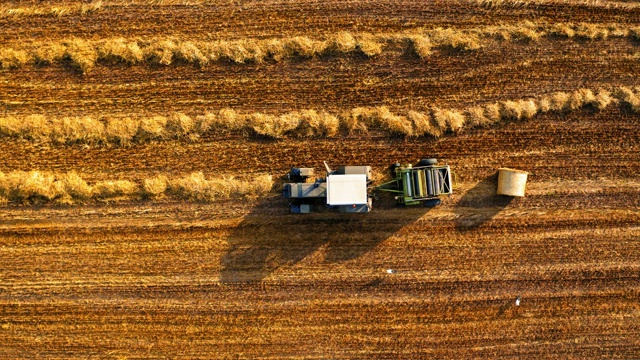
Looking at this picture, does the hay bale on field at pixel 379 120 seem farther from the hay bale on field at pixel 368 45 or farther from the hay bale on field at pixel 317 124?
the hay bale on field at pixel 368 45

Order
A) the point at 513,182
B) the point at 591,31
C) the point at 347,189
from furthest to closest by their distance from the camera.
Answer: the point at 591,31
the point at 513,182
the point at 347,189

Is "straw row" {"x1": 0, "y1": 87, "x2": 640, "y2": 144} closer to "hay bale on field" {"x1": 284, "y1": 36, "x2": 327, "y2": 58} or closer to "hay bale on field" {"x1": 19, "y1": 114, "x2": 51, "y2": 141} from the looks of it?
"hay bale on field" {"x1": 19, "y1": 114, "x2": 51, "y2": 141}

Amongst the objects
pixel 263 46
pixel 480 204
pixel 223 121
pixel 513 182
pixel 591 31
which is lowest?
pixel 480 204

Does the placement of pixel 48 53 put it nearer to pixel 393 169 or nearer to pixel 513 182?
pixel 393 169

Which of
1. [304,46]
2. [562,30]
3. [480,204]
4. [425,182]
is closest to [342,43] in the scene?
[304,46]

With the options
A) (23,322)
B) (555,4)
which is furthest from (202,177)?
(555,4)

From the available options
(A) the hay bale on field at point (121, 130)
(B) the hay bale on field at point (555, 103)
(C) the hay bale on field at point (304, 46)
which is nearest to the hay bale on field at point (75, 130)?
(A) the hay bale on field at point (121, 130)
